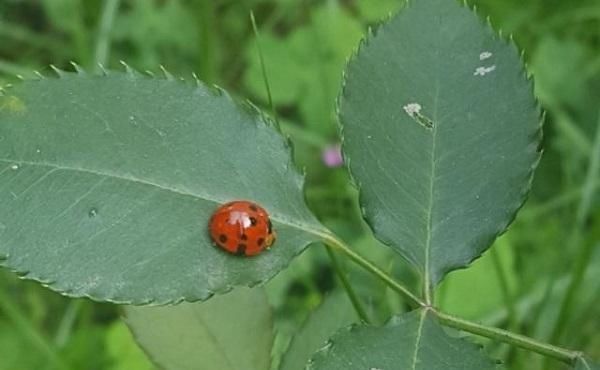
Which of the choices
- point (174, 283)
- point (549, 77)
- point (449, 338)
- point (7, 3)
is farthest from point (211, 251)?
point (7, 3)

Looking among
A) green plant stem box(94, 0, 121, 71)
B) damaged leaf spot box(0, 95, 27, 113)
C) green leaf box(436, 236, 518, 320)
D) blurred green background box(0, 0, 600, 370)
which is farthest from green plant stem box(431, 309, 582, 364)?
green plant stem box(94, 0, 121, 71)

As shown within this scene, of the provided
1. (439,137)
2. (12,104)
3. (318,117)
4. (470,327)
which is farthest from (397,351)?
(318,117)

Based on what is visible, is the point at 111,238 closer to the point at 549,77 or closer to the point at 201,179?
the point at 201,179

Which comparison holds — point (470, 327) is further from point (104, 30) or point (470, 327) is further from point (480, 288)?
point (104, 30)

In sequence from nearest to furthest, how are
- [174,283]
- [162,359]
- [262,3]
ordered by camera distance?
[174,283], [162,359], [262,3]

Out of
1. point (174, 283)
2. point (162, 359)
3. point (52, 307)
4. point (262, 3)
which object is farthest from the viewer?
point (262, 3)

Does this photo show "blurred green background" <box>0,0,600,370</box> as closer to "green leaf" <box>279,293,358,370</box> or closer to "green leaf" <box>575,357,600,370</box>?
"green leaf" <box>279,293,358,370</box>

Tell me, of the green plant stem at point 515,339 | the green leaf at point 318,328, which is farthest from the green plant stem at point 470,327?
the green leaf at point 318,328
